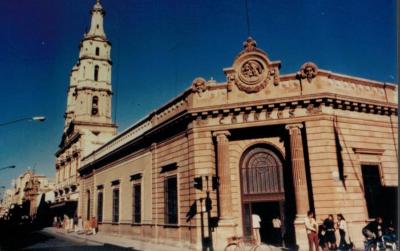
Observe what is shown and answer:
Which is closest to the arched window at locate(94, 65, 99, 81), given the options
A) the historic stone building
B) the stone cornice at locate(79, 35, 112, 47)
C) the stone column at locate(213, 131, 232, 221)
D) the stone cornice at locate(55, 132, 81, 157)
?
the historic stone building

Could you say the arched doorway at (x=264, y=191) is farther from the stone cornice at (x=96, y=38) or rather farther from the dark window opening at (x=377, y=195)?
the stone cornice at (x=96, y=38)

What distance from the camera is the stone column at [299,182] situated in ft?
45.1

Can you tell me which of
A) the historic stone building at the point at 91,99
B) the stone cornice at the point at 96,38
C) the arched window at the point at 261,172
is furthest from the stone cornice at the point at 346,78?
the stone cornice at the point at 96,38

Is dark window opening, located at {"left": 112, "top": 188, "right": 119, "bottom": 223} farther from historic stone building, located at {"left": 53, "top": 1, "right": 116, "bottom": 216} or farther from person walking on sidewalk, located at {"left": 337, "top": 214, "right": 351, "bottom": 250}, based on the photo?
historic stone building, located at {"left": 53, "top": 1, "right": 116, "bottom": 216}

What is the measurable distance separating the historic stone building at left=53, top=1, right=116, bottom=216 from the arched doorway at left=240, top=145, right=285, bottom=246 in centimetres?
2954

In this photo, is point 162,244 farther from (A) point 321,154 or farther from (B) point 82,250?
(A) point 321,154

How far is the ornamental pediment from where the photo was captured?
51.4ft

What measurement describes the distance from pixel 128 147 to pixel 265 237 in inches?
452

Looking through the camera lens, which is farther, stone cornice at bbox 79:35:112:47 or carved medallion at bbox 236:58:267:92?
stone cornice at bbox 79:35:112:47

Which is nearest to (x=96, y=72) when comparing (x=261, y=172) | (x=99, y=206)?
(x=99, y=206)

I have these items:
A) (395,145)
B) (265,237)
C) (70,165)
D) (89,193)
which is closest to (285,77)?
(395,145)

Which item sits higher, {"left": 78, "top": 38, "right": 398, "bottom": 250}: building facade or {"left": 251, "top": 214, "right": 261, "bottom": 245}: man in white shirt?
{"left": 78, "top": 38, "right": 398, "bottom": 250}: building facade

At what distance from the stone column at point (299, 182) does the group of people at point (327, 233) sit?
697mm

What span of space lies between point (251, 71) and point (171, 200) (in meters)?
7.90
